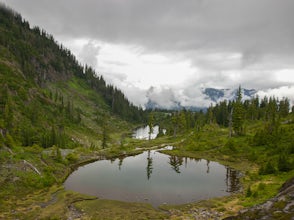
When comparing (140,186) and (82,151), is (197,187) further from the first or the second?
(82,151)

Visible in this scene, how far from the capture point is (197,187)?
2037 inches

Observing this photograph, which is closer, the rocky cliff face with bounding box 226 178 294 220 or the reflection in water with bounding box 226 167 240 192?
the rocky cliff face with bounding box 226 178 294 220

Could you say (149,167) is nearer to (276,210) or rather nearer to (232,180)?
(232,180)

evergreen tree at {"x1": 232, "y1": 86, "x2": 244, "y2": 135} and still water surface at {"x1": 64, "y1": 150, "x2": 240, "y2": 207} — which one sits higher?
evergreen tree at {"x1": 232, "y1": 86, "x2": 244, "y2": 135}

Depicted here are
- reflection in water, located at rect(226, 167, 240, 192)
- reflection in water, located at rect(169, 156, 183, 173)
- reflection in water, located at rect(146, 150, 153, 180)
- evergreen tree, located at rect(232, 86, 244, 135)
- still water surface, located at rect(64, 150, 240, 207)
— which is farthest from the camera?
evergreen tree, located at rect(232, 86, 244, 135)

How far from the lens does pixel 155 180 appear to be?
2235 inches

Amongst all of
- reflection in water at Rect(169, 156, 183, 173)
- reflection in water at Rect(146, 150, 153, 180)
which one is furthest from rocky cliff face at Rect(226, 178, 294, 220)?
reflection in water at Rect(169, 156, 183, 173)

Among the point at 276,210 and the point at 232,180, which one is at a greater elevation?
the point at 276,210

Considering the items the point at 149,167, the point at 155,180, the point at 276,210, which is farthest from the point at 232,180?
the point at 276,210

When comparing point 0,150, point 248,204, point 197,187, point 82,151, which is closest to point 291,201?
point 248,204

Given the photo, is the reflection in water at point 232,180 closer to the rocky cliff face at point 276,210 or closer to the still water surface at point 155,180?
the still water surface at point 155,180

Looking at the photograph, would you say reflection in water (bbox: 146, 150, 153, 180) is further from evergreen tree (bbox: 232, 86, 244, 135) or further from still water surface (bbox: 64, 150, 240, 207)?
evergreen tree (bbox: 232, 86, 244, 135)

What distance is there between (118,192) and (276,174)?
3632 centimetres

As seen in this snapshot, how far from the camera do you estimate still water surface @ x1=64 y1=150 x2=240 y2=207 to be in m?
46.5
